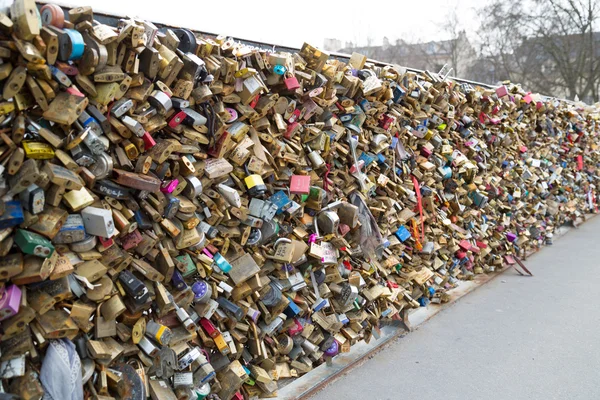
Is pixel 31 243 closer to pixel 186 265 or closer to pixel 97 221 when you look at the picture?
pixel 97 221

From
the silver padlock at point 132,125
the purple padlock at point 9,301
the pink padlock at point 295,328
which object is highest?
the silver padlock at point 132,125

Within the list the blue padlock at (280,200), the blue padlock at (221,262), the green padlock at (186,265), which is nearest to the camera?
the green padlock at (186,265)

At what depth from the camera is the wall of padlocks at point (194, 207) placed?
208 centimetres

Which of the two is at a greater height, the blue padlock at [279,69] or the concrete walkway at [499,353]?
the blue padlock at [279,69]

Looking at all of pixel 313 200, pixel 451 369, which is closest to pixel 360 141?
pixel 313 200

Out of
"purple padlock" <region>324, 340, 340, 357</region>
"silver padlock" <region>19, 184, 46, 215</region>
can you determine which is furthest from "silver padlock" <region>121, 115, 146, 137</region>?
"purple padlock" <region>324, 340, 340, 357</region>

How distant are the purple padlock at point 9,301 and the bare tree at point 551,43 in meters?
29.0

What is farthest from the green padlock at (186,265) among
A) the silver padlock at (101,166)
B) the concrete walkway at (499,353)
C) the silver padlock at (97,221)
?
the concrete walkway at (499,353)

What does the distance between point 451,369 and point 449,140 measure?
8.45 ft

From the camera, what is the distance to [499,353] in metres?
4.23

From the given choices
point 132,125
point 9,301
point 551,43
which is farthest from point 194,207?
point 551,43

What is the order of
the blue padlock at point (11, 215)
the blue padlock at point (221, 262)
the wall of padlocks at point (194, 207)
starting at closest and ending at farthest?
the blue padlock at point (11, 215) → the wall of padlocks at point (194, 207) → the blue padlock at point (221, 262)

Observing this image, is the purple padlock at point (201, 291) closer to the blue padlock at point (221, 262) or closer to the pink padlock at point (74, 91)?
the blue padlock at point (221, 262)

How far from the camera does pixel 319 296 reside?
3.76 m
